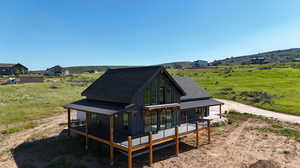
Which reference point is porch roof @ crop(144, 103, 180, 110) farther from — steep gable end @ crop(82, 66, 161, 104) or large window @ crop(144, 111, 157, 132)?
steep gable end @ crop(82, 66, 161, 104)

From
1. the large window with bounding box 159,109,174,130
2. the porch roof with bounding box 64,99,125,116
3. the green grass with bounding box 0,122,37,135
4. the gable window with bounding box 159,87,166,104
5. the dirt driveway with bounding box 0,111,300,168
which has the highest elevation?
the gable window with bounding box 159,87,166,104

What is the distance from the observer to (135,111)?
15547 millimetres

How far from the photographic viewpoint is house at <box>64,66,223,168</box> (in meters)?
14.8

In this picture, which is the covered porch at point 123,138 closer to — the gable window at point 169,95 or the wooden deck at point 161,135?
the wooden deck at point 161,135

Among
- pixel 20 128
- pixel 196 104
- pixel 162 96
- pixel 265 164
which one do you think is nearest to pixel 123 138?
pixel 162 96

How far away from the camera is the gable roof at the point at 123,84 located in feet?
51.4

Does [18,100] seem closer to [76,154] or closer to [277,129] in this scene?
[76,154]

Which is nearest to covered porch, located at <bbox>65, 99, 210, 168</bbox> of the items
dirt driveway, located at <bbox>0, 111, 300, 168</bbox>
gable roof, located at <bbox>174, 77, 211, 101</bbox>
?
dirt driveway, located at <bbox>0, 111, 300, 168</bbox>

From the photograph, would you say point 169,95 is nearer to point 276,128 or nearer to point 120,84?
point 120,84

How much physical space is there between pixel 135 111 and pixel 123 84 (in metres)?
2.91

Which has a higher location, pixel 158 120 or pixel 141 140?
pixel 158 120

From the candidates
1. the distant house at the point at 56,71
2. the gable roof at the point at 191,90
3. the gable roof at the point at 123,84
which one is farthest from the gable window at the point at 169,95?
the distant house at the point at 56,71

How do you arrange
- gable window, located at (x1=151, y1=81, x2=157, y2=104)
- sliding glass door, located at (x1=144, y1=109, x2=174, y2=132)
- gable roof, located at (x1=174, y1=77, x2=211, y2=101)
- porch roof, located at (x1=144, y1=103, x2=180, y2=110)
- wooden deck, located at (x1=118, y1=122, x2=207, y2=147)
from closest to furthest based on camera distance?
1. wooden deck, located at (x1=118, y1=122, x2=207, y2=147)
2. porch roof, located at (x1=144, y1=103, x2=180, y2=110)
3. sliding glass door, located at (x1=144, y1=109, x2=174, y2=132)
4. gable window, located at (x1=151, y1=81, x2=157, y2=104)
5. gable roof, located at (x1=174, y1=77, x2=211, y2=101)

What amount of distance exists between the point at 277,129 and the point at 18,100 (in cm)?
4315
